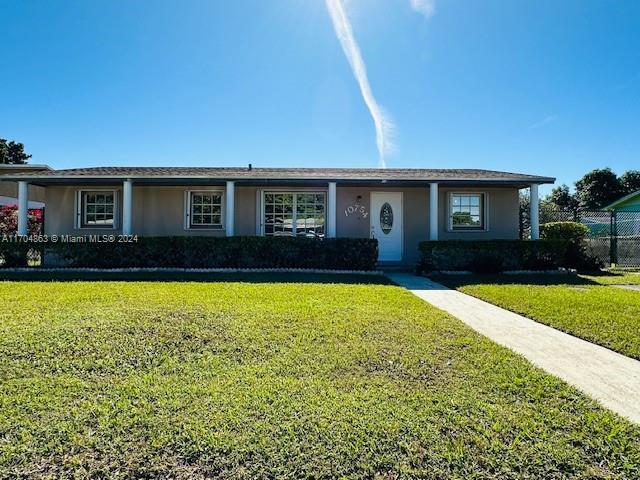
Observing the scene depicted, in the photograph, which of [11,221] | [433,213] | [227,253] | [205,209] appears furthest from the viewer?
[11,221]

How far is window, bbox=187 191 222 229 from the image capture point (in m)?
14.0

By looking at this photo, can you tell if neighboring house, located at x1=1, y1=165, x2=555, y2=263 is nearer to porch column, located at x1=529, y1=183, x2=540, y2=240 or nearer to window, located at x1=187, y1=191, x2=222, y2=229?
window, located at x1=187, y1=191, x2=222, y2=229

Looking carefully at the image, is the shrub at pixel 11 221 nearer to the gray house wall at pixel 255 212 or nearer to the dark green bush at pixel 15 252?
the gray house wall at pixel 255 212

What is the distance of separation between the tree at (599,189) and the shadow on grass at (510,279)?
31679mm

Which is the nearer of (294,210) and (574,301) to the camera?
(574,301)

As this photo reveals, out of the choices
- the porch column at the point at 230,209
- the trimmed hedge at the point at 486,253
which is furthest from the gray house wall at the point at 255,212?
the trimmed hedge at the point at 486,253

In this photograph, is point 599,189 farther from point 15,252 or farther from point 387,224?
point 15,252

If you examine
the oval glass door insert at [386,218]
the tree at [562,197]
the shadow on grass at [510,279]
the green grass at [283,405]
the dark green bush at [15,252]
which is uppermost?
the tree at [562,197]

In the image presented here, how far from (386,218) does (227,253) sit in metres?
5.71

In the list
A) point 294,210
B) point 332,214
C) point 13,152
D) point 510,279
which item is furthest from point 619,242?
point 13,152

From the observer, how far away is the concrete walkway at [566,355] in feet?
10.8

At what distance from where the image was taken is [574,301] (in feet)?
23.4

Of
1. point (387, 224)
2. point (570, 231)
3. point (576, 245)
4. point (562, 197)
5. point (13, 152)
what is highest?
point (13, 152)

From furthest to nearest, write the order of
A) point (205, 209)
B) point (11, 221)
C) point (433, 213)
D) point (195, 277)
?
point (11, 221) → point (205, 209) → point (433, 213) → point (195, 277)
